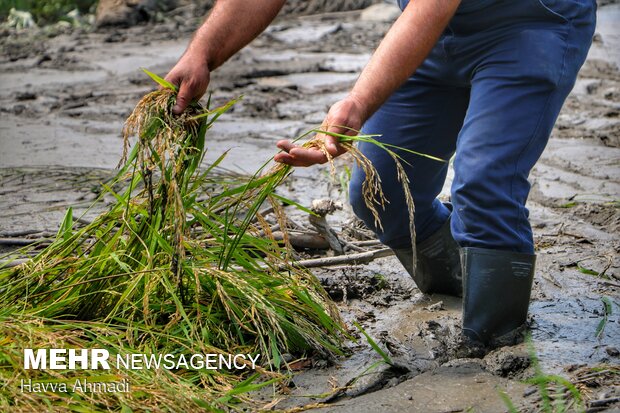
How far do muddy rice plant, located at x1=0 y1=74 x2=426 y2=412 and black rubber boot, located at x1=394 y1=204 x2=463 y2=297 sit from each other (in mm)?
613

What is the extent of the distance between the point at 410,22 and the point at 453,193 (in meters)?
0.57

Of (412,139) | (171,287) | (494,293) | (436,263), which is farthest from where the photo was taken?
(436,263)

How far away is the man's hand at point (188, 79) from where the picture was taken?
2.58 metres

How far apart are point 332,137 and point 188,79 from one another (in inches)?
21.0

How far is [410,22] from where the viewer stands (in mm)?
2400

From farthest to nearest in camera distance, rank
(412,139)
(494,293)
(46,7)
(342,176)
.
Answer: (46,7)
(342,176)
(412,139)
(494,293)

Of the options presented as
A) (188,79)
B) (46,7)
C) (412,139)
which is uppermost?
(188,79)

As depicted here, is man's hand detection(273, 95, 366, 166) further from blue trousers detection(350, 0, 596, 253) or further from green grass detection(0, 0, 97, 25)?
green grass detection(0, 0, 97, 25)

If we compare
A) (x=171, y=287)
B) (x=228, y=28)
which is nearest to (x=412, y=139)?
(x=228, y=28)

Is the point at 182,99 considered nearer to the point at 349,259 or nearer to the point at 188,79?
the point at 188,79

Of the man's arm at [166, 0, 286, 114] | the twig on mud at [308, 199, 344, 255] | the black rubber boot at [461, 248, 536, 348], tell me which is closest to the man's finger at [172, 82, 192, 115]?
the man's arm at [166, 0, 286, 114]

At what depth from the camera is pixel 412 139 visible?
3.07 meters

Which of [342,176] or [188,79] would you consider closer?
[188,79]

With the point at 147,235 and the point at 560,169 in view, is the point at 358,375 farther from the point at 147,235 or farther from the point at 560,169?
the point at 560,169
